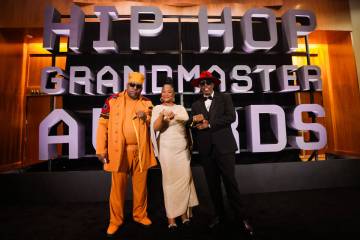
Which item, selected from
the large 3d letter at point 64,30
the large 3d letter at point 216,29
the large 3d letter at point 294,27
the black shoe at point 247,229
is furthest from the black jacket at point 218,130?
the large 3d letter at point 64,30

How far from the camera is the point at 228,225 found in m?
2.38

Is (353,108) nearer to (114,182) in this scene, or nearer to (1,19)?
(114,182)

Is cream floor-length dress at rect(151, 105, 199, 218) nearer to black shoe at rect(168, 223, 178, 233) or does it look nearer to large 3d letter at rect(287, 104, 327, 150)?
black shoe at rect(168, 223, 178, 233)

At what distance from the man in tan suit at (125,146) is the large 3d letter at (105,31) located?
5.94ft

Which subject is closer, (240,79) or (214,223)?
(214,223)

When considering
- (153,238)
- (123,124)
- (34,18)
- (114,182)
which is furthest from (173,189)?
(34,18)

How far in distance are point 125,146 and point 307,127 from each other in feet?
11.4

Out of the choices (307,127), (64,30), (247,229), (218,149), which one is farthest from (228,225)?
(64,30)

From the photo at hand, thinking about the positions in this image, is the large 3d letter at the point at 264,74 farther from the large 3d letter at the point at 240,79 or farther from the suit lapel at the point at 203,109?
the suit lapel at the point at 203,109

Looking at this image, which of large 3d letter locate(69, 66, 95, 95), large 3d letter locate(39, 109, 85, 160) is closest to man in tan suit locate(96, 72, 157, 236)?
large 3d letter locate(39, 109, 85, 160)

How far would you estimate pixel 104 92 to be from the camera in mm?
3924

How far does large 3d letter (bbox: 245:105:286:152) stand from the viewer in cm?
376

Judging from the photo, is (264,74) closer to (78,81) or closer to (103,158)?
(103,158)

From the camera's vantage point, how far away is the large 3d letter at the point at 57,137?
3.52 meters
